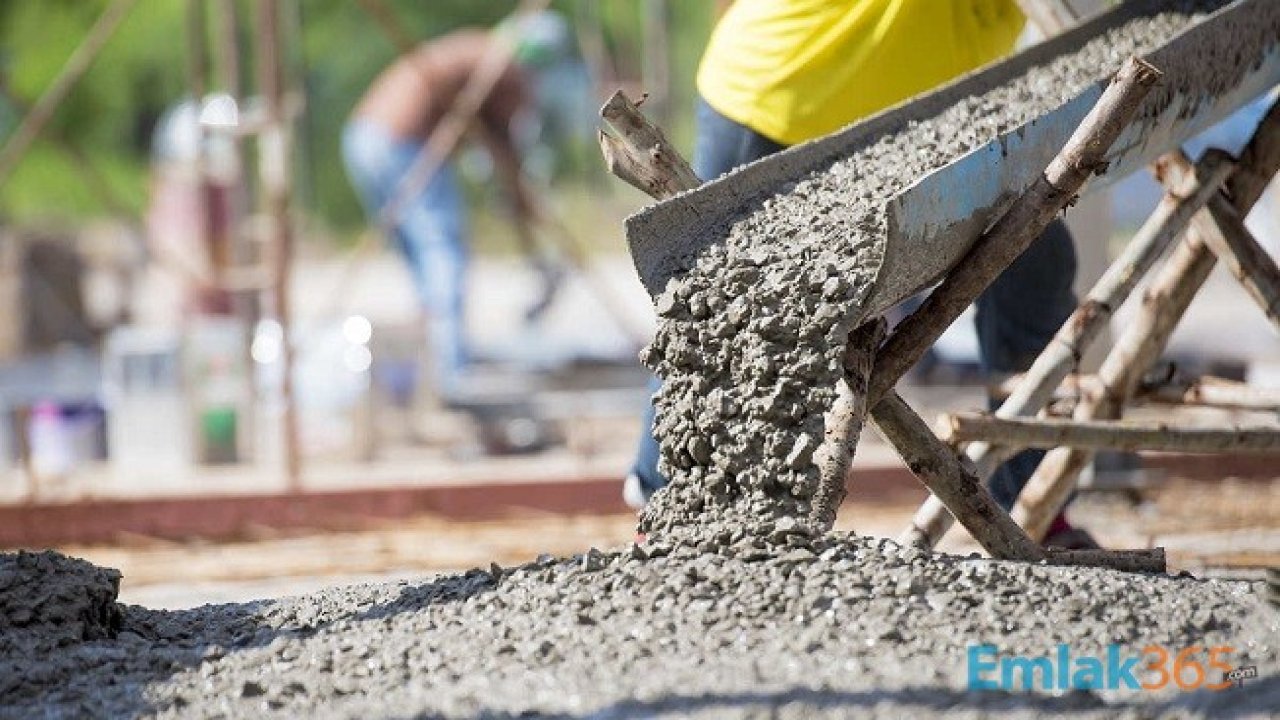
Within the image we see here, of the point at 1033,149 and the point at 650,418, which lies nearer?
the point at 1033,149

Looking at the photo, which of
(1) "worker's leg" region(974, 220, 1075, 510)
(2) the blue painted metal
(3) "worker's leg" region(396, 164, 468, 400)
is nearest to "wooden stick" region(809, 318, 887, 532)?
(2) the blue painted metal

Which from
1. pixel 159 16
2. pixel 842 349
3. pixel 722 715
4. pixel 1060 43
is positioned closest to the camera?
pixel 722 715

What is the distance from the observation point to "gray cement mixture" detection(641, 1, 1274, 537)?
3.19m

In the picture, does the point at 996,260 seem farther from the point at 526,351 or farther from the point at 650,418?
the point at 526,351

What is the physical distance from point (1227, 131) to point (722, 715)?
3.89 meters

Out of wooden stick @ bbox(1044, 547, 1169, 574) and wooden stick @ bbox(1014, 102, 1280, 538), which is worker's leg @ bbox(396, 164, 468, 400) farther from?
wooden stick @ bbox(1044, 547, 1169, 574)

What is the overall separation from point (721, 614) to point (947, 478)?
684 millimetres

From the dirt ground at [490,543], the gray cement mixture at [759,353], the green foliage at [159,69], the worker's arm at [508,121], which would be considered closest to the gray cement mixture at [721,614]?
the gray cement mixture at [759,353]

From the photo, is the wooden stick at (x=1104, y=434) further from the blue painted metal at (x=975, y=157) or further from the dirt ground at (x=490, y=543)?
the dirt ground at (x=490, y=543)

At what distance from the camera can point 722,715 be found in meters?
2.62

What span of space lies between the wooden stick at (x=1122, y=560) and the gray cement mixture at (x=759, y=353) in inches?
21.2

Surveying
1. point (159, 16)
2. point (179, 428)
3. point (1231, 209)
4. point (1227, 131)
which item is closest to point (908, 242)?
point (1231, 209)

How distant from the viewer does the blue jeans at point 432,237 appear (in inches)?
338

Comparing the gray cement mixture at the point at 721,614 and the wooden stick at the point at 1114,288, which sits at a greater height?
the wooden stick at the point at 1114,288
